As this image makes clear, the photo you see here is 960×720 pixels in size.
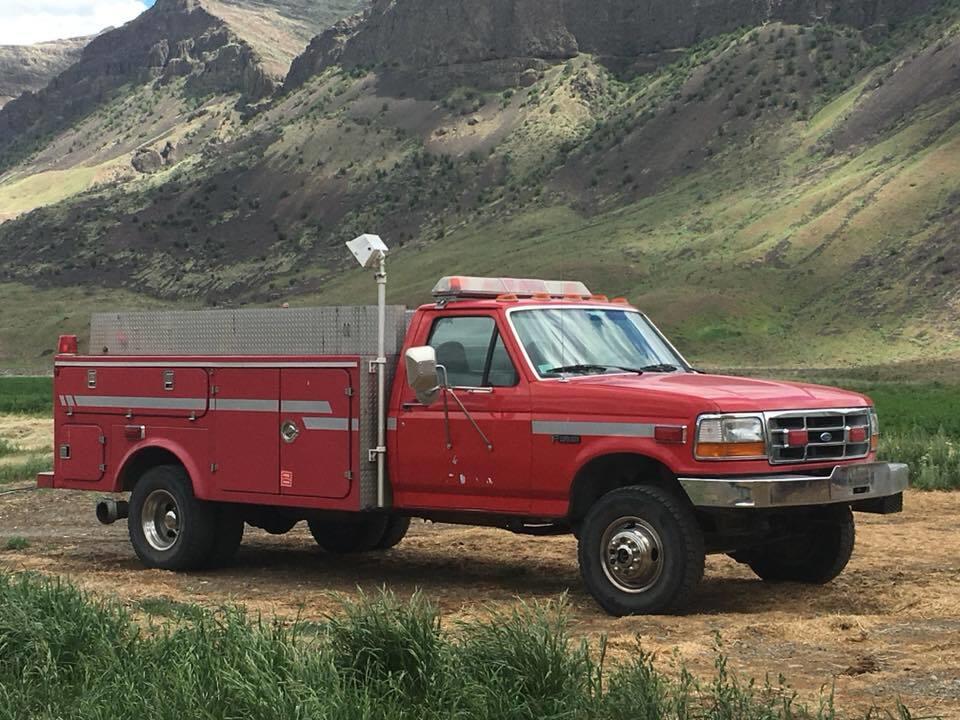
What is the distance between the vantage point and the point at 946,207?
62344 mm

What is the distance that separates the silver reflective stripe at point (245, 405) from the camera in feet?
38.3

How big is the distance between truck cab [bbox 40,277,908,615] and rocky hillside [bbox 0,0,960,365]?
46329mm

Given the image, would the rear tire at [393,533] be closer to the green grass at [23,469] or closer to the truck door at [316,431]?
the truck door at [316,431]

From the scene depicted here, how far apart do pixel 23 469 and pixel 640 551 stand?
1559 cm

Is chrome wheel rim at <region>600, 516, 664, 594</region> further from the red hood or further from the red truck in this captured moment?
the red hood

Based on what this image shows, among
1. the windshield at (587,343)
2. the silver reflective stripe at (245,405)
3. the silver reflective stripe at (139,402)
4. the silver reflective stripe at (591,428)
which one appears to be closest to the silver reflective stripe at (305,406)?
the silver reflective stripe at (245,405)

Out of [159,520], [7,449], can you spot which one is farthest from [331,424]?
[7,449]

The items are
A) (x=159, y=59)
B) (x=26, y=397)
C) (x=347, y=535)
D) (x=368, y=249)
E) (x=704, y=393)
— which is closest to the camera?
(x=704, y=393)

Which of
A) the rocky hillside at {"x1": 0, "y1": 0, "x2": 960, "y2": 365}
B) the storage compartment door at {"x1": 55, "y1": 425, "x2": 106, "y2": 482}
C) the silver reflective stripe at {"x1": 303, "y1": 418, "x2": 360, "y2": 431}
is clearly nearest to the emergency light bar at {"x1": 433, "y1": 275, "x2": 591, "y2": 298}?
the silver reflective stripe at {"x1": 303, "y1": 418, "x2": 360, "y2": 431}

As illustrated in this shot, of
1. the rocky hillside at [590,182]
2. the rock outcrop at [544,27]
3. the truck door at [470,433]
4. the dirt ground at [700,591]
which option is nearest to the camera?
the dirt ground at [700,591]

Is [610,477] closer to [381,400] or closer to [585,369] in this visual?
[585,369]

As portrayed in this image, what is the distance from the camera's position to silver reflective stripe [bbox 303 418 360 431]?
36.4 feet

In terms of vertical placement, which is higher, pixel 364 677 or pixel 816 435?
pixel 816 435

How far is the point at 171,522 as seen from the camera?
1260cm
